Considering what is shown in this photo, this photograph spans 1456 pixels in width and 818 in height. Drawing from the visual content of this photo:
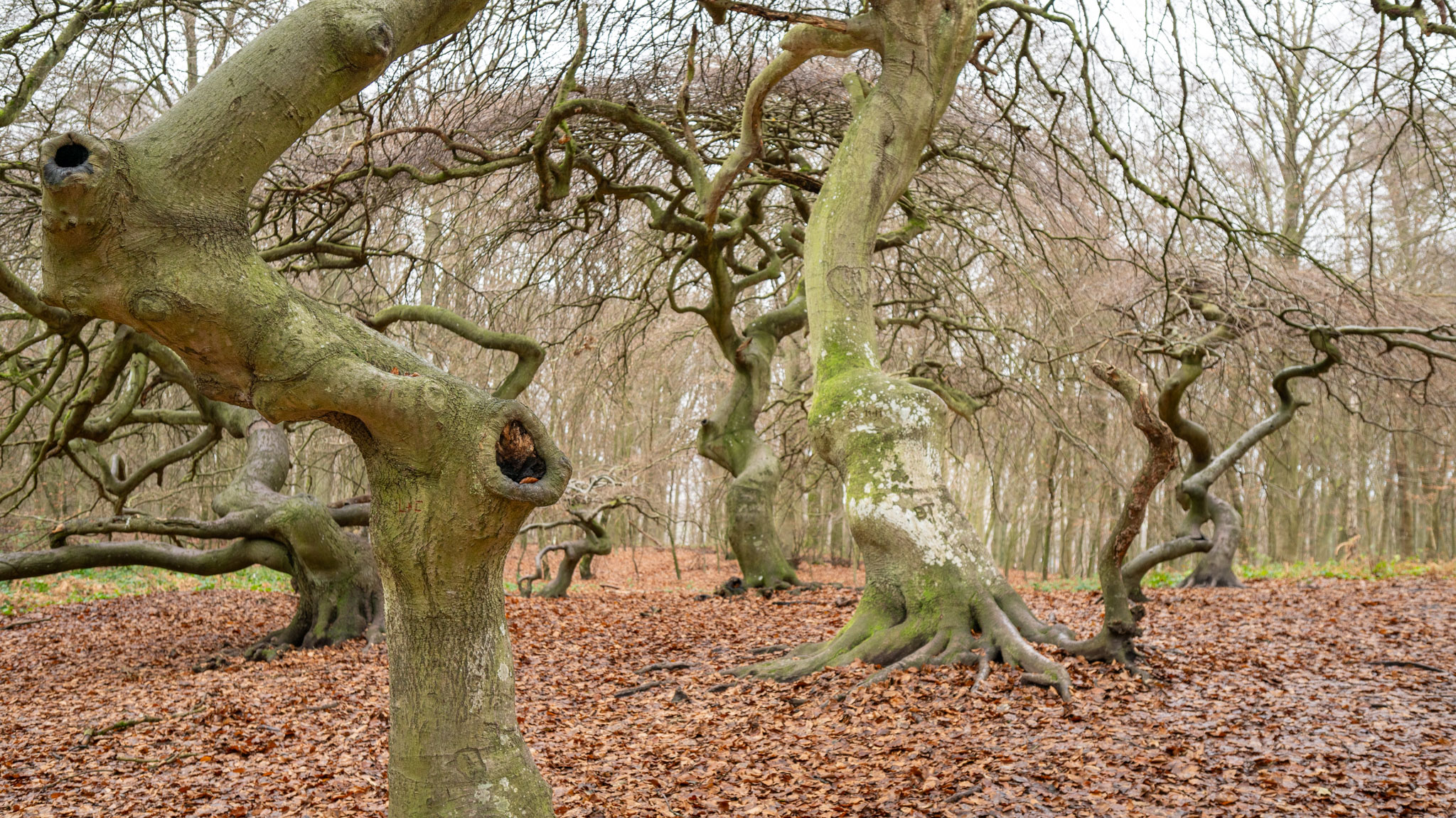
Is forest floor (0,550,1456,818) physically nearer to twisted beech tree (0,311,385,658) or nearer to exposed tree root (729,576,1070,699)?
exposed tree root (729,576,1070,699)

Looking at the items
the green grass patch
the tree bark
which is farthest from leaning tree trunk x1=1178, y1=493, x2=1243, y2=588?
the green grass patch

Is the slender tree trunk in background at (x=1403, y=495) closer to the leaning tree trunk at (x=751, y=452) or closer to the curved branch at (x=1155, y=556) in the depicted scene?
the curved branch at (x=1155, y=556)

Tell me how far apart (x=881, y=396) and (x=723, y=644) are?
231cm

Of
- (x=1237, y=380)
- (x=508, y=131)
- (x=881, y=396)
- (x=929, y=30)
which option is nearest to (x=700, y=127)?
(x=508, y=131)

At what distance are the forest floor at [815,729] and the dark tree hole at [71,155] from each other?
98.8 inches

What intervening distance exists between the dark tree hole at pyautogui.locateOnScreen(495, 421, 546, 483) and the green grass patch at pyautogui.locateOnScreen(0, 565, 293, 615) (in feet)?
33.2

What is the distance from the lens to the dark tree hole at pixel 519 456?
2463 mm

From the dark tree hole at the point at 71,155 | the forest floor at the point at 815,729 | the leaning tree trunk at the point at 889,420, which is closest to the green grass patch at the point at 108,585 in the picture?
the forest floor at the point at 815,729

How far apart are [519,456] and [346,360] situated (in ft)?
1.64

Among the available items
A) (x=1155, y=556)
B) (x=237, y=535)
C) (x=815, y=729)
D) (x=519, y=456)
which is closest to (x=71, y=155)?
(x=519, y=456)

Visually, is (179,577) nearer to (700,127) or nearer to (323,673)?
(323,673)

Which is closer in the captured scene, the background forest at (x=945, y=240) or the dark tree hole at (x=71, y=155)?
the dark tree hole at (x=71, y=155)

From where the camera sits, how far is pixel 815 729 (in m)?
4.12

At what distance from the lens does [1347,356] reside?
8.58 meters
